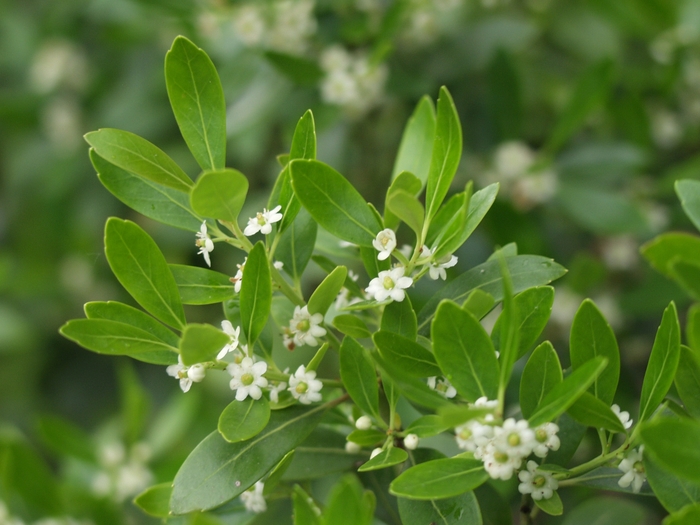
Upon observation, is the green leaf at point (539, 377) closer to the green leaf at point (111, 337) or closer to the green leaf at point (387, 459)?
the green leaf at point (387, 459)

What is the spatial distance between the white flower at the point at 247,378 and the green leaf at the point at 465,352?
23cm

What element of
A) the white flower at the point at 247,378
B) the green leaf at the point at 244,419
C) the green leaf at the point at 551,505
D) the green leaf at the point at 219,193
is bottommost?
the green leaf at the point at 551,505

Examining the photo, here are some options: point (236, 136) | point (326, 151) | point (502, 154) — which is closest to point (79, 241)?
point (236, 136)

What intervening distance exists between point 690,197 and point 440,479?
0.42 meters

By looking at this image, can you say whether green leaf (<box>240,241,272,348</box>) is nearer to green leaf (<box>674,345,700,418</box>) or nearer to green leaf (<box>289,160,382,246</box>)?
green leaf (<box>289,160,382,246</box>)

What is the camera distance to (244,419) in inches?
32.1

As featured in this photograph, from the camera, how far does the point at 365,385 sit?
0.84m

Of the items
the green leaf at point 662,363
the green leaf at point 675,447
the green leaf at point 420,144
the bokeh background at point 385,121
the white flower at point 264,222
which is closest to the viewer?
the green leaf at point 675,447

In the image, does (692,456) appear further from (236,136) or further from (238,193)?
(236,136)

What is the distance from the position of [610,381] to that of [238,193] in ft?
1.61

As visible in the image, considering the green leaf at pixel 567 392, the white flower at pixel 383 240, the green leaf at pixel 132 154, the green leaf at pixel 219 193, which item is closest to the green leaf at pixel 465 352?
the green leaf at pixel 567 392

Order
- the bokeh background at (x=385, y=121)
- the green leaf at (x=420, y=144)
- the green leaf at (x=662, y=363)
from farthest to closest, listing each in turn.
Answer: the bokeh background at (x=385, y=121), the green leaf at (x=420, y=144), the green leaf at (x=662, y=363)

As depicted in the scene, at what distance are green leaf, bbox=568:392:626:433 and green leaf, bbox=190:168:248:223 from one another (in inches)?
17.6

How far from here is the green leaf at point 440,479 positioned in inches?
28.2
